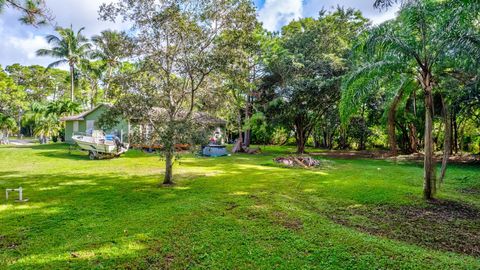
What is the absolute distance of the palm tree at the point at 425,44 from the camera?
20.8 ft

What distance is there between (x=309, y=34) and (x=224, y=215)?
16010 millimetres

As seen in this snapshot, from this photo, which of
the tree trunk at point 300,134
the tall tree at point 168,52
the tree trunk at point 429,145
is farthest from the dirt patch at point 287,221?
the tree trunk at point 300,134

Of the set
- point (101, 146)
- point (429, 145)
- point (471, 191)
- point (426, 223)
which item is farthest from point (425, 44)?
point (101, 146)

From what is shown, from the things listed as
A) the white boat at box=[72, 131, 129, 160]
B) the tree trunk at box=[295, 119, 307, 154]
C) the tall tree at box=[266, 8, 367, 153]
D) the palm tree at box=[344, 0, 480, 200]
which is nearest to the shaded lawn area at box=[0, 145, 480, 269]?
the palm tree at box=[344, 0, 480, 200]

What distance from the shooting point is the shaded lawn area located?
386cm

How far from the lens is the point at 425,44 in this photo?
688cm

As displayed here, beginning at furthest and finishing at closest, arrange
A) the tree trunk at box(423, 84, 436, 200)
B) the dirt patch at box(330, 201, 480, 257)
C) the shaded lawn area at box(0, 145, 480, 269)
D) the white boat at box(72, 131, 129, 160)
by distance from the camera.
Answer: the white boat at box(72, 131, 129, 160), the tree trunk at box(423, 84, 436, 200), the dirt patch at box(330, 201, 480, 257), the shaded lawn area at box(0, 145, 480, 269)

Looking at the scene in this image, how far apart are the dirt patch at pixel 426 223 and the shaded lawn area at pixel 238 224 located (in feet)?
0.07

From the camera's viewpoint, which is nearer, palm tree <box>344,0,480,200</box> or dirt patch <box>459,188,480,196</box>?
palm tree <box>344,0,480,200</box>

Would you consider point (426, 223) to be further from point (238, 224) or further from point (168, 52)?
point (168, 52)

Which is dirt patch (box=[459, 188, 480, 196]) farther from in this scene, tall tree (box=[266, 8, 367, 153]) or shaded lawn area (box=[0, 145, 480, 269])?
tall tree (box=[266, 8, 367, 153])

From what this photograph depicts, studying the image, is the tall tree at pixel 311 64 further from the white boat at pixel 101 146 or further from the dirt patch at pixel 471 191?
the white boat at pixel 101 146

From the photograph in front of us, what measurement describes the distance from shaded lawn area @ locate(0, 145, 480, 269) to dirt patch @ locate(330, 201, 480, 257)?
21 mm

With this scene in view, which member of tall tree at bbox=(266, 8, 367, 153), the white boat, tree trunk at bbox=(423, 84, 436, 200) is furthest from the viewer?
tall tree at bbox=(266, 8, 367, 153)
